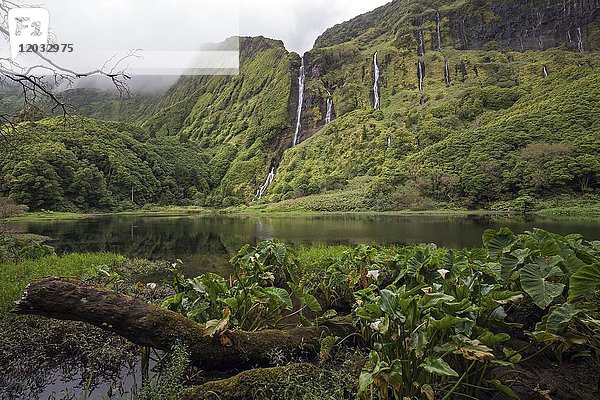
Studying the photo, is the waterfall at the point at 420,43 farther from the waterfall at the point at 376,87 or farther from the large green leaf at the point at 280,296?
the large green leaf at the point at 280,296

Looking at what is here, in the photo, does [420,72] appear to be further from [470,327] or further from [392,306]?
[392,306]

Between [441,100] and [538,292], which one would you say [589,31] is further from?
[538,292]

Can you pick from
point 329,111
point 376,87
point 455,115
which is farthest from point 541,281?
point 376,87

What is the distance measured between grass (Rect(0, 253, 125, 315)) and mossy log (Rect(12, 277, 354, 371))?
390 centimetres

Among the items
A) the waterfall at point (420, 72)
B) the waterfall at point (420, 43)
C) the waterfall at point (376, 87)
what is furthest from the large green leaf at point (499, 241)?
the waterfall at point (420, 43)

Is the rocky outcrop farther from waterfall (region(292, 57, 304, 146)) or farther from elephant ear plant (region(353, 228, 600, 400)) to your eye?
elephant ear plant (region(353, 228, 600, 400))

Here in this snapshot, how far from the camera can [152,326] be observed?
13.2 ft

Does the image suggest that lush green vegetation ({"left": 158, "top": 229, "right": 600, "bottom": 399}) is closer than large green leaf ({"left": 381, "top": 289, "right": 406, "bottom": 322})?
Yes

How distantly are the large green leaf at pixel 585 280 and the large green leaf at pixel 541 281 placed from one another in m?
0.34

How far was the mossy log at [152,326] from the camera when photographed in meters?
3.65

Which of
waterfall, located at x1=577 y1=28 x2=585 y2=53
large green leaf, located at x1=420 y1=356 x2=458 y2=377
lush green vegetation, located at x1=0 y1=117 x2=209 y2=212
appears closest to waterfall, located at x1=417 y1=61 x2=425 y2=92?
waterfall, located at x1=577 y1=28 x2=585 y2=53

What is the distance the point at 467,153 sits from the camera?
68.1m

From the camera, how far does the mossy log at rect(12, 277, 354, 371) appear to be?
3652mm

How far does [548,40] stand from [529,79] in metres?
29.6
